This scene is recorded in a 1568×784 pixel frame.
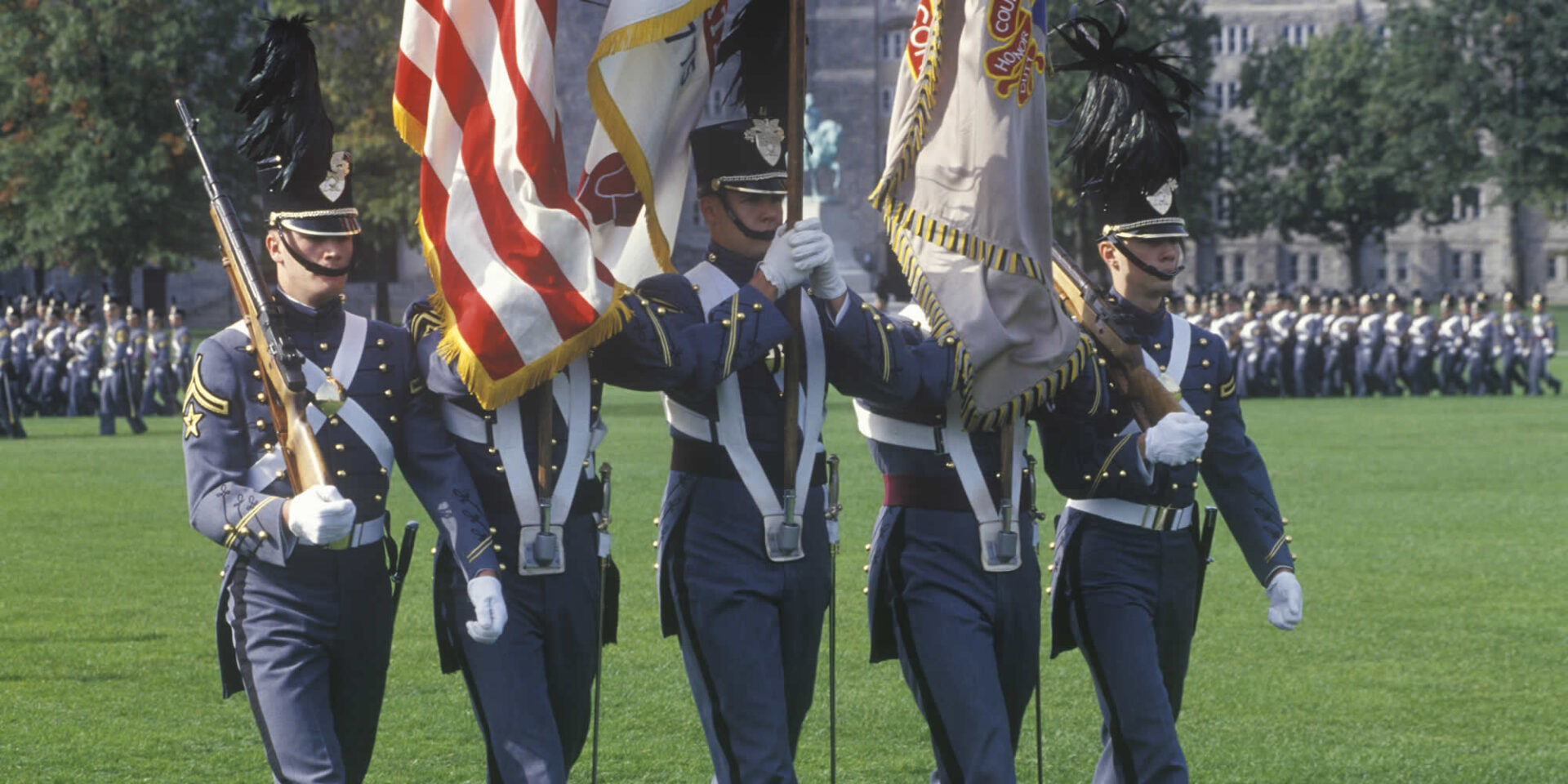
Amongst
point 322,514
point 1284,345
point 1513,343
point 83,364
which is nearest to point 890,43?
point 1284,345

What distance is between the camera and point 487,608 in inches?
221

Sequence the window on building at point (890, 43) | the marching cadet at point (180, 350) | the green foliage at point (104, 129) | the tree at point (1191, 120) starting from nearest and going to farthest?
the marching cadet at point (180, 350) → the green foliage at point (104, 129) → the tree at point (1191, 120) → the window on building at point (890, 43)

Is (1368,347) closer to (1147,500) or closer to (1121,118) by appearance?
(1121,118)

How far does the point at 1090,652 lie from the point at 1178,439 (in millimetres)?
811

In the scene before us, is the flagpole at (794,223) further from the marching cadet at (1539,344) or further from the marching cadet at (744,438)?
the marching cadet at (1539,344)

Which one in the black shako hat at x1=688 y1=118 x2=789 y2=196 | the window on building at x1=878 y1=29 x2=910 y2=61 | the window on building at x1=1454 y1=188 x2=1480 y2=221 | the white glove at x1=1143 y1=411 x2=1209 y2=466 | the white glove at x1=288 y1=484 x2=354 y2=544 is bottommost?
the white glove at x1=288 y1=484 x2=354 y2=544

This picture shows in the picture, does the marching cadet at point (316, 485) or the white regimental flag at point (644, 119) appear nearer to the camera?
the marching cadet at point (316, 485)

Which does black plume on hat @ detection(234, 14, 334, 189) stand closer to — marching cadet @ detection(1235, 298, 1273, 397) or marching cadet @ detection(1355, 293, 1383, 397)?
marching cadet @ detection(1235, 298, 1273, 397)

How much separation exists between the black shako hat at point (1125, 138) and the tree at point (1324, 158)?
76689mm

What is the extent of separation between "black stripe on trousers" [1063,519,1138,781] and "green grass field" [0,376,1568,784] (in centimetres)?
223

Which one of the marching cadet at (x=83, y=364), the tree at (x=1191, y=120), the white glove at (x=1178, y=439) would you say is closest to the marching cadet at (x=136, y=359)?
the marching cadet at (x=83, y=364)

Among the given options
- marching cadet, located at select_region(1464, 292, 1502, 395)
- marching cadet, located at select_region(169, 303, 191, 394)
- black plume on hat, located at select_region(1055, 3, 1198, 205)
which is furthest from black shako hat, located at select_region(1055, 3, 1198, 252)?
marching cadet, located at select_region(1464, 292, 1502, 395)

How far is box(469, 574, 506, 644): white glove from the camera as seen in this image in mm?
5594

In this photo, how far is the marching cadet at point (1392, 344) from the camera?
133 feet
